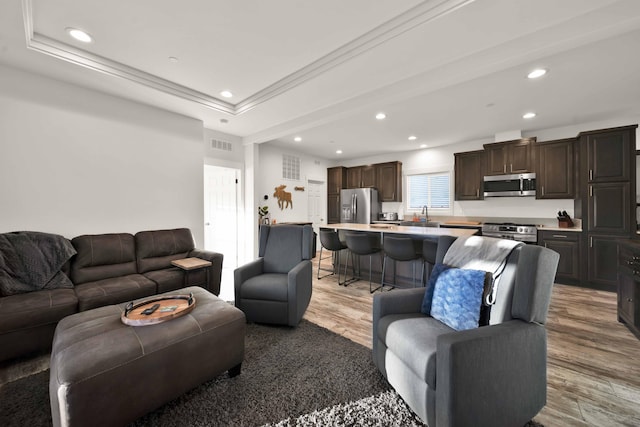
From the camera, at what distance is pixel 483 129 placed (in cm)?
474

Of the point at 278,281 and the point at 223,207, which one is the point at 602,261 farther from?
the point at 223,207

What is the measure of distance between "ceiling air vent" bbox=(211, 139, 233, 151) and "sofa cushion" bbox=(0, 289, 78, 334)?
3.23 meters

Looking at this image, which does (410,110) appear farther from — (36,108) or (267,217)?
(36,108)

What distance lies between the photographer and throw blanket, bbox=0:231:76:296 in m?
2.28

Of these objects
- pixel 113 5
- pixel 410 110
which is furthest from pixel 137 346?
pixel 410 110

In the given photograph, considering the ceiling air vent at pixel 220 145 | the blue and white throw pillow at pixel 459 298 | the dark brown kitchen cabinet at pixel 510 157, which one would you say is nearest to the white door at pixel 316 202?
the ceiling air vent at pixel 220 145

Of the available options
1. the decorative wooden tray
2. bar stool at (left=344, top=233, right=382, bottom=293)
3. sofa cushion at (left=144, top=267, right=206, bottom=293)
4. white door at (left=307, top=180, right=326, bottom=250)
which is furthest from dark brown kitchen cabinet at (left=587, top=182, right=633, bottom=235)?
sofa cushion at (left=144, top=267, right=206, bottom=293)

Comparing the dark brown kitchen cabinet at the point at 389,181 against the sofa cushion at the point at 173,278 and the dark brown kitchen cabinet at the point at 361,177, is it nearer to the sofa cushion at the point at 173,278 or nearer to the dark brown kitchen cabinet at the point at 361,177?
the dark brown kitchen cabinet at the point at 361,177

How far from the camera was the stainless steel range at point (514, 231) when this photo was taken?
437 cm

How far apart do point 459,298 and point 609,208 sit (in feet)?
13.1

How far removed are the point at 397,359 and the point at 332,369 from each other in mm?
582

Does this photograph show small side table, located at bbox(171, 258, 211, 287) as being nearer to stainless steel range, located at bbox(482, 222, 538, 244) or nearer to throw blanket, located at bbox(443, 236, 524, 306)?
throw blanket, located at bbox(443, 236, 524, 306)

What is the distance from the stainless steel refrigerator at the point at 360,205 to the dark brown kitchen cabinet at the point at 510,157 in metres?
2.58

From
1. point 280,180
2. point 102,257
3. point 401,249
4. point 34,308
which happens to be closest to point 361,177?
point 280,180
